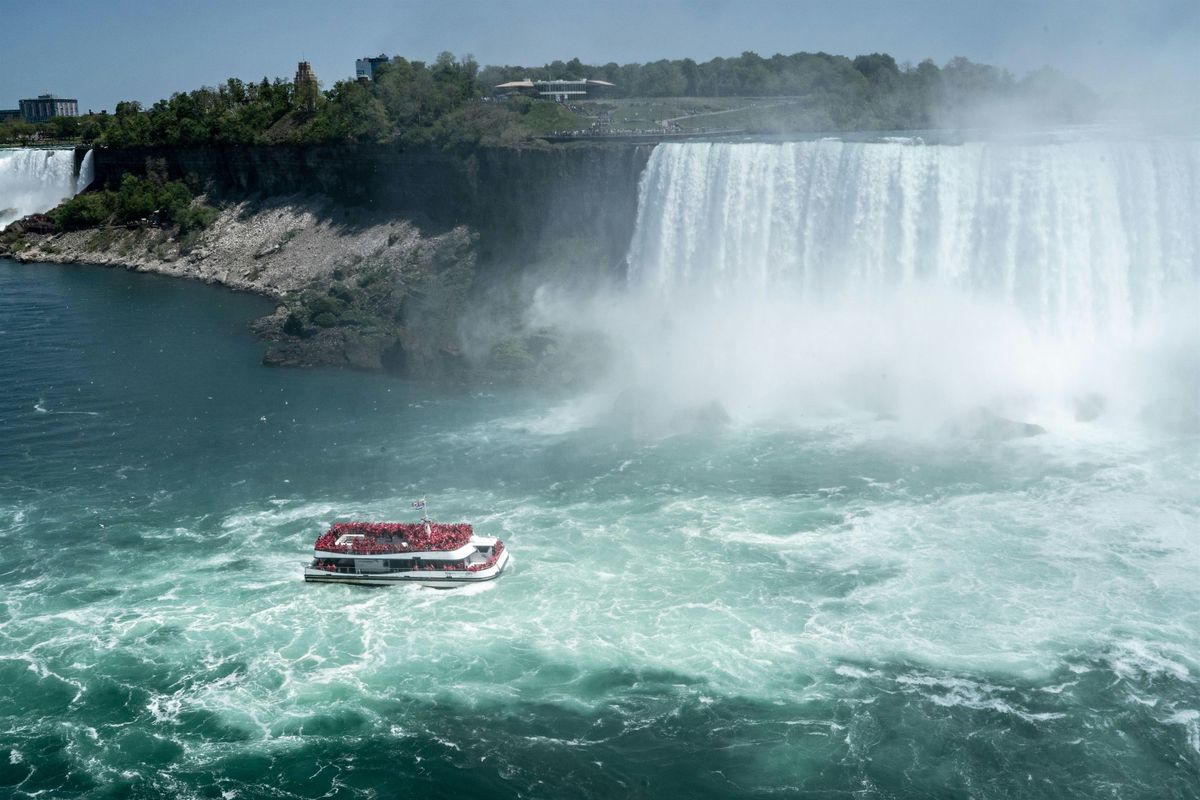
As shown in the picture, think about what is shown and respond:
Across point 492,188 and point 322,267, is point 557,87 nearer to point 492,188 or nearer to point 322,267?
point 492,188

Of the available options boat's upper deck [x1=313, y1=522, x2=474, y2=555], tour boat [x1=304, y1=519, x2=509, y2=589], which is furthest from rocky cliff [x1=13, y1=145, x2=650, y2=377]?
tour boat [x1=304, y1=519, x2=509, y2=589]

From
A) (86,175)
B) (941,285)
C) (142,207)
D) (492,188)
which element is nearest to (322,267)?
(492,188)

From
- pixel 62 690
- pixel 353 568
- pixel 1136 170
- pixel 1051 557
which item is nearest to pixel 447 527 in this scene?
pixel 353 568

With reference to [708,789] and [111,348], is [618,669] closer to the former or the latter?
[708,789]

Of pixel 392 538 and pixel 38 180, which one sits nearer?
pixel 392 538

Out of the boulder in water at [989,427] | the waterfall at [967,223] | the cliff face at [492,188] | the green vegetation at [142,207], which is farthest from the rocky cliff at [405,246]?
the boulder in water at [989,427]

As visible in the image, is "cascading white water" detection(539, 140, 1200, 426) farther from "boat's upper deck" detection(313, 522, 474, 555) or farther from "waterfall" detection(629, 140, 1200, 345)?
"boat's upper deck" detection(313, 522, 474, 555)

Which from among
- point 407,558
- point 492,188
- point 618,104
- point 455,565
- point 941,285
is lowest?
point 455,565
